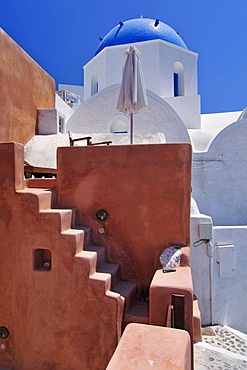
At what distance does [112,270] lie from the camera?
483 centimetres

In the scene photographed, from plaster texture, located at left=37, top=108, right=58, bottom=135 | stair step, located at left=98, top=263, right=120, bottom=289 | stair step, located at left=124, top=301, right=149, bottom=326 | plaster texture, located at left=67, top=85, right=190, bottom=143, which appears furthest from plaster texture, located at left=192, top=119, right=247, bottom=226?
stair step, located at left=124, top=301, right=149, bottom=326

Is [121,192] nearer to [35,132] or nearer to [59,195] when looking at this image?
[59,195]

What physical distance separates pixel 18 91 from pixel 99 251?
675cm

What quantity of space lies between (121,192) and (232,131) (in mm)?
7494

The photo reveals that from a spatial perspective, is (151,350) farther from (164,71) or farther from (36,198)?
(164,71)

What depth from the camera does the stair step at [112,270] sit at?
15.5 ft

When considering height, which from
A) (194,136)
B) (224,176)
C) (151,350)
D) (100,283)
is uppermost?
(194,136)

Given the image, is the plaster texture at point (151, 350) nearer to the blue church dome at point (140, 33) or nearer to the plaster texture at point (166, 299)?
the plaster texture at point (166, 299)

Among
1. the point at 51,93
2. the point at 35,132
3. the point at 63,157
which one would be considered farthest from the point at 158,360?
the point at 51,93

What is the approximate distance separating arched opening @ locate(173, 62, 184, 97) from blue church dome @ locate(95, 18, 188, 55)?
5.17 feet

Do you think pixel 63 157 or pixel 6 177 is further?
pixel 63 157

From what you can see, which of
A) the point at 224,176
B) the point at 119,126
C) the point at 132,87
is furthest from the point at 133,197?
the point at 119,126

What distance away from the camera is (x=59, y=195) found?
5461 millimetres

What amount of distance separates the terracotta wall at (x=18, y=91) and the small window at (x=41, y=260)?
460 centimetres
